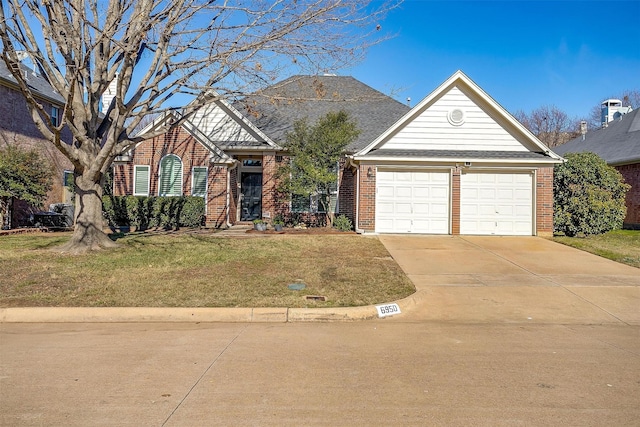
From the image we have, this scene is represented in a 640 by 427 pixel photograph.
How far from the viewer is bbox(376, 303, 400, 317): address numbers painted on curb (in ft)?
19.5

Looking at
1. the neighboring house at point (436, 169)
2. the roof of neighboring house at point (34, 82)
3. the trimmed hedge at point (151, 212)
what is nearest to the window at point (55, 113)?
the roof of neighboring house at point (34, 82)

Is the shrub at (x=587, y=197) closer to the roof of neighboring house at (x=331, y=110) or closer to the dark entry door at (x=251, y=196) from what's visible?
the roof of neighboring house at (x=331, y=110)

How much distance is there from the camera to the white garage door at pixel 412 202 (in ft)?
47.0

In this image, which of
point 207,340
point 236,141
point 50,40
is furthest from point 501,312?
point 236,141

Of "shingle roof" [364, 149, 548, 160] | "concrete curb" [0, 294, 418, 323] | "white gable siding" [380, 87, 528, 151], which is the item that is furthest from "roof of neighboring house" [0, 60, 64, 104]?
"concrete curb" [0, 294, 418, 323]

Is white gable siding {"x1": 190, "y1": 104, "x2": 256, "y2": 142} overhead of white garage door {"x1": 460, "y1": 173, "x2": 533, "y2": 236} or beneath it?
overhead

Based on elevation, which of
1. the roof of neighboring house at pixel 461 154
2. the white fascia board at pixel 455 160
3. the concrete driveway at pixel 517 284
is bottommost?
the concrete driveway at pixel 517 284

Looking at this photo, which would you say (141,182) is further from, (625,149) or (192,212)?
(625,149)

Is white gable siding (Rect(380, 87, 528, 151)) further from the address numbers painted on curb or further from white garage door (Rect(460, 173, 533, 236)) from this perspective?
the address numbers painted on curb

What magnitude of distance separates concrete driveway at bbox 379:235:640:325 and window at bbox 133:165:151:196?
32.9ft

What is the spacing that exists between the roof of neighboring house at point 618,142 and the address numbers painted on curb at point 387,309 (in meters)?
17.1

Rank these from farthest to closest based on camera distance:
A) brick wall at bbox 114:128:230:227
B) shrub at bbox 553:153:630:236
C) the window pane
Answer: the window pane → brick wall at bbox 114:128:230:227 → shrub at bbox 553:153:630:236

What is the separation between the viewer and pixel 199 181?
16328 millimetres

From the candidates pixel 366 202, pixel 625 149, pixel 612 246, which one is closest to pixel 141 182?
pixel 366 202
